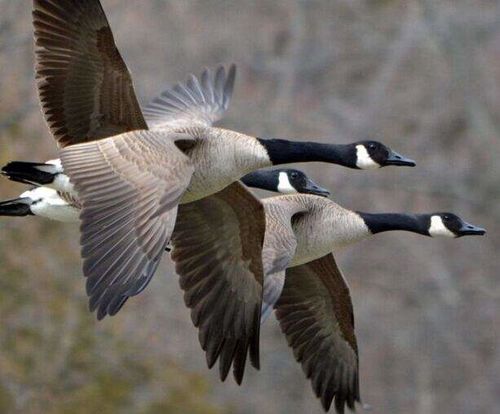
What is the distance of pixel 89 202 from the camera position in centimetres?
1136

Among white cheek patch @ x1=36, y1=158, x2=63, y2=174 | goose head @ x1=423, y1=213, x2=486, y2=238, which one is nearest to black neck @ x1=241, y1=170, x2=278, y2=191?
goose head @ x1=423, y1=213, x2=486, y2=238

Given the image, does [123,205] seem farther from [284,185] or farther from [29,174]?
[284,185]

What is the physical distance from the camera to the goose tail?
12.1 metres

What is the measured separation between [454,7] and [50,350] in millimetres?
8641

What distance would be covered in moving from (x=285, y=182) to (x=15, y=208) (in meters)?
2.31

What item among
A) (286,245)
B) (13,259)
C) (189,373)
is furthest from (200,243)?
(189,373)

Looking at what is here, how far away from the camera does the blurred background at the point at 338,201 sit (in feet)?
58.9

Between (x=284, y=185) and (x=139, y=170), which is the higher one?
(x=139, y=170)

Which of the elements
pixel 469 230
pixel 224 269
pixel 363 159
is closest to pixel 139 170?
pixel 224 269

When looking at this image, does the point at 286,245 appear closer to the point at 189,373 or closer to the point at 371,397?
the point at 189,373

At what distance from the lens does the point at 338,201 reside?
22547mm

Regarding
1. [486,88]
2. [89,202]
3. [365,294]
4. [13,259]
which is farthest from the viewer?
[486,88]

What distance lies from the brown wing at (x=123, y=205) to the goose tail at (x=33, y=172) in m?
0.43

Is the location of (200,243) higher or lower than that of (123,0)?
higher
